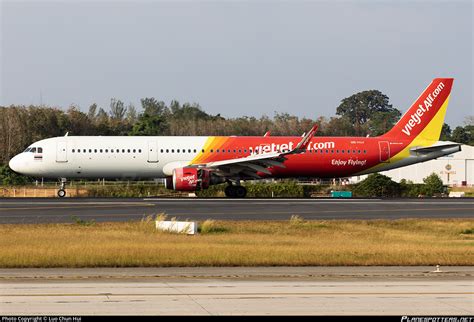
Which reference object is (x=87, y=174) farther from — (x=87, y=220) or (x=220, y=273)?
(x=220, y=273)

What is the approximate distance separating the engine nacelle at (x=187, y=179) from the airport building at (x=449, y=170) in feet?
132

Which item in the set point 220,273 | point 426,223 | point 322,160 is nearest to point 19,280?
point 220,273

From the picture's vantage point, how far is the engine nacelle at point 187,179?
48156 mm

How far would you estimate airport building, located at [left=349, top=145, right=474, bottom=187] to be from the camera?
85.3 metres

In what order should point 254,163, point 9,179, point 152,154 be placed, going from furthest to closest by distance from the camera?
1. point 9,179
2. point 152,154
3. point 254,163

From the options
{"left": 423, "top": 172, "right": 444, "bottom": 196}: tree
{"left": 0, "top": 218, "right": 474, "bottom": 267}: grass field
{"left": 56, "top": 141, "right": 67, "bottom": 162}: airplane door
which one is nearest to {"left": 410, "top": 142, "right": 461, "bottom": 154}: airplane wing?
{"left": 423, "top": 172, "right": 444, "bottom": 196}: tree

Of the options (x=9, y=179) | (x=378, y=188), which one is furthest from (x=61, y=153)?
(x=378, y=188)

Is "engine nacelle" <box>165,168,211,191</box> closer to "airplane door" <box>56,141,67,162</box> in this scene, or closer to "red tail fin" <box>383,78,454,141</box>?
"airplane door" <box>56,141,67,162</box>

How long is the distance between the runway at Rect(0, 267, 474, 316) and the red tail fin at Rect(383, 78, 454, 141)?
109 feet

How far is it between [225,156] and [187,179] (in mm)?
4812

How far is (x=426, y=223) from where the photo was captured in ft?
117

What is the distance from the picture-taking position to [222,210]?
4019 centimetres

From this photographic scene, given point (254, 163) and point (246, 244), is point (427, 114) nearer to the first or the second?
point (254, 163)

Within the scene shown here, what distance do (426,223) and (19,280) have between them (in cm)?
2153
